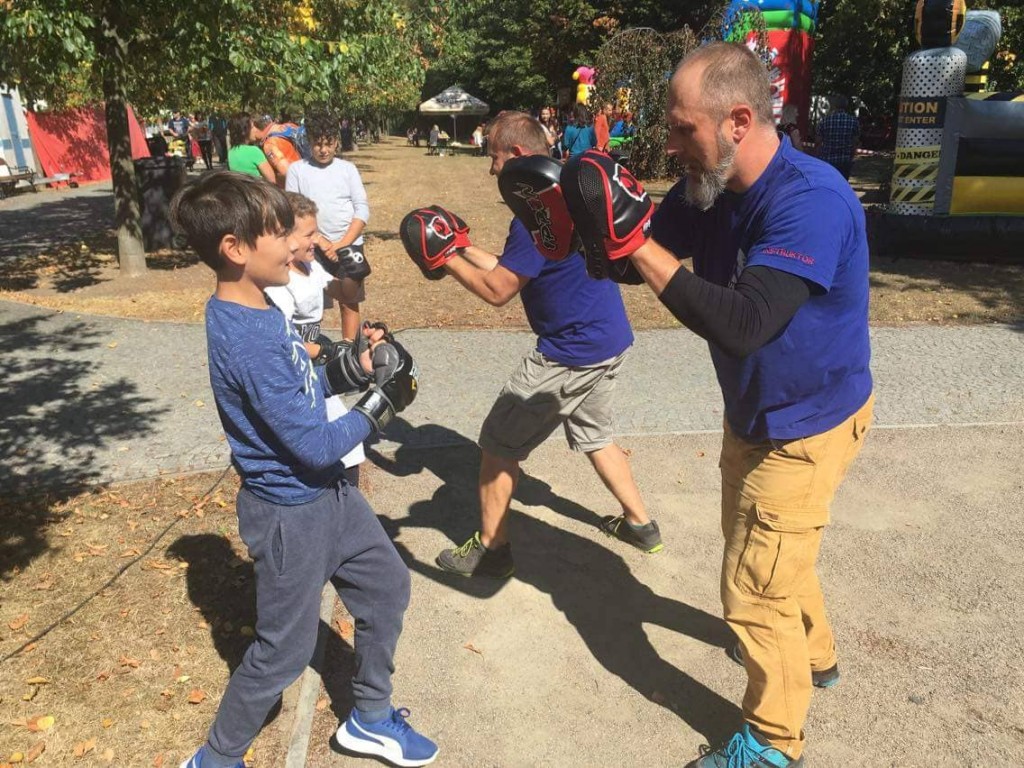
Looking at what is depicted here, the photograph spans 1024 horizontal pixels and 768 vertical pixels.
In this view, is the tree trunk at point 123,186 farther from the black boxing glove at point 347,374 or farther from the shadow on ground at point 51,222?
the black boxing glove at point 347,374

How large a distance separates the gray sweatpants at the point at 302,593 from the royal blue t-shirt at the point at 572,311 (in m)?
1.33

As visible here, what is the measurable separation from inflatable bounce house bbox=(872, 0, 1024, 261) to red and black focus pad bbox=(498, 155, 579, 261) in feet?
30.5

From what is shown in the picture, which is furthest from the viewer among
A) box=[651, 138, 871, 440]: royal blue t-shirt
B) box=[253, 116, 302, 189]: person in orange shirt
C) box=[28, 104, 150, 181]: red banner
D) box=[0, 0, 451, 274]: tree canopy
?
box=[28, 104, 150, 181]: red banner

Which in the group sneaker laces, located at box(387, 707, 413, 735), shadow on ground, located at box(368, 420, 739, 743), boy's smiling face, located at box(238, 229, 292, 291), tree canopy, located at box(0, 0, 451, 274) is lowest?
shadow on ground, located at box(368, 420, 739, 743)

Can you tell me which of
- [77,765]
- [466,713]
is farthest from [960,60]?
[77,765]

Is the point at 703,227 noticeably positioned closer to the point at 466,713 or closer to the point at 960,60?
the point at 466,713

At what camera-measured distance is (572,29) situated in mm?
30203

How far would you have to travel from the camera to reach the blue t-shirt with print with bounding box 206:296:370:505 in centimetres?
226

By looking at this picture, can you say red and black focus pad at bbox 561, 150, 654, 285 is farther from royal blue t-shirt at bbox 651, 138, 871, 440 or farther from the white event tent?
the white event tent

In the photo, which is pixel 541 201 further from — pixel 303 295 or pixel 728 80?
pixel 303 295

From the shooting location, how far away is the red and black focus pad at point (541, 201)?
2965mm

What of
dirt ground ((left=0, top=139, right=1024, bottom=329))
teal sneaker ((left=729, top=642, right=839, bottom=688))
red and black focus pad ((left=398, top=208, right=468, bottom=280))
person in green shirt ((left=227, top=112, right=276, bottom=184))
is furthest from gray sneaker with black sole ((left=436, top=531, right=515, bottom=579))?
person in green shirt ((left=227, top=112, right=276, bottom=184))

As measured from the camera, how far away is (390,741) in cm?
274

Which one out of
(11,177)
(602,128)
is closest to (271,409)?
(602,128)
